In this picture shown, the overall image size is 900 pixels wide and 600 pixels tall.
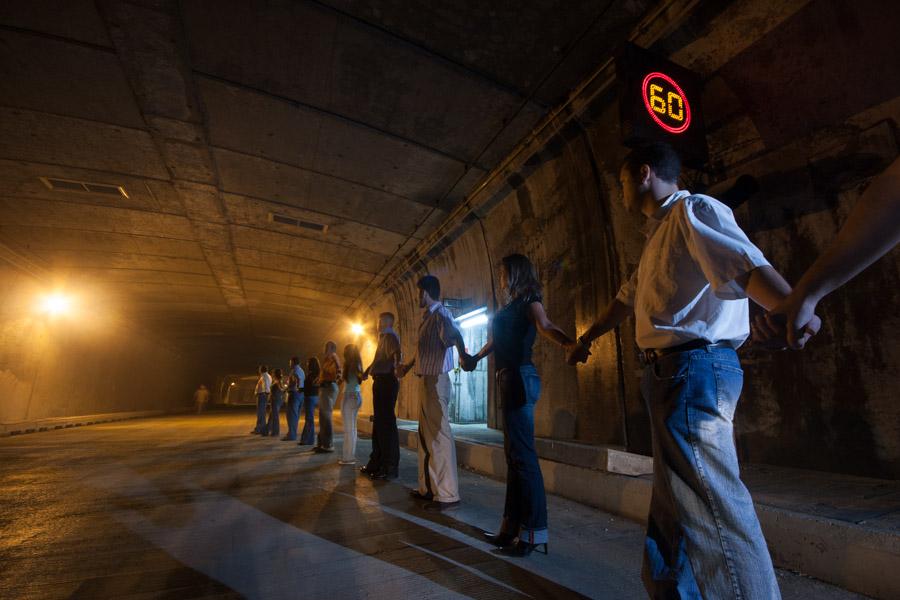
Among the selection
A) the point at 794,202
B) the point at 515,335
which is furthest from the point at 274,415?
the point at 794,202

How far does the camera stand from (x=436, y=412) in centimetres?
344

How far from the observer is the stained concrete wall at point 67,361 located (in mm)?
9477

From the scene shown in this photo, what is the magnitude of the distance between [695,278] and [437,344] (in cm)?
256

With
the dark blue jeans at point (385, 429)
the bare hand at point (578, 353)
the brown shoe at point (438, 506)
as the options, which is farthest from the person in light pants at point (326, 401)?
the bare hand at point (578, 353)

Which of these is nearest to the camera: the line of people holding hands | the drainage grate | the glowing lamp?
the line of people holding hands

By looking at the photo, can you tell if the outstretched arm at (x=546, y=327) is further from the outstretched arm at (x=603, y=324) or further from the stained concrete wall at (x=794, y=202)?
the stained concrete wall at (x=794, y=202)

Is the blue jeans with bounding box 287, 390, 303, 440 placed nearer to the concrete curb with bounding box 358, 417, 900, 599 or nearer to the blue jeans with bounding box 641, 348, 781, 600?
the concrete curb with bounding box 358, 417, 900, 599

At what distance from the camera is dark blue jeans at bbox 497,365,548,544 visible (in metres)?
2.31

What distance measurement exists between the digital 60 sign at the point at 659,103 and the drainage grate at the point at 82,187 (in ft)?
26.9

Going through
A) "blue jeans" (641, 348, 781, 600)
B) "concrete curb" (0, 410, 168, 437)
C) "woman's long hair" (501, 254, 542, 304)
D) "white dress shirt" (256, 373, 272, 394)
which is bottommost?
"concrete curb" (0, 410, 168, 437)

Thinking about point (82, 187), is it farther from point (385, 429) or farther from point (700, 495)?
point (700, 495)

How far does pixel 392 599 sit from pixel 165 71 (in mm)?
5703

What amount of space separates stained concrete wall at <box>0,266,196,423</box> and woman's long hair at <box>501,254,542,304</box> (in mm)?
12415

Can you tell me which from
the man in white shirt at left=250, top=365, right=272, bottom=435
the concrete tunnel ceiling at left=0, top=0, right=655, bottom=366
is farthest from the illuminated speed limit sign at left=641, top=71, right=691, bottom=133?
the man in white shirt at left=250, top=365, right=272, bottom=435
